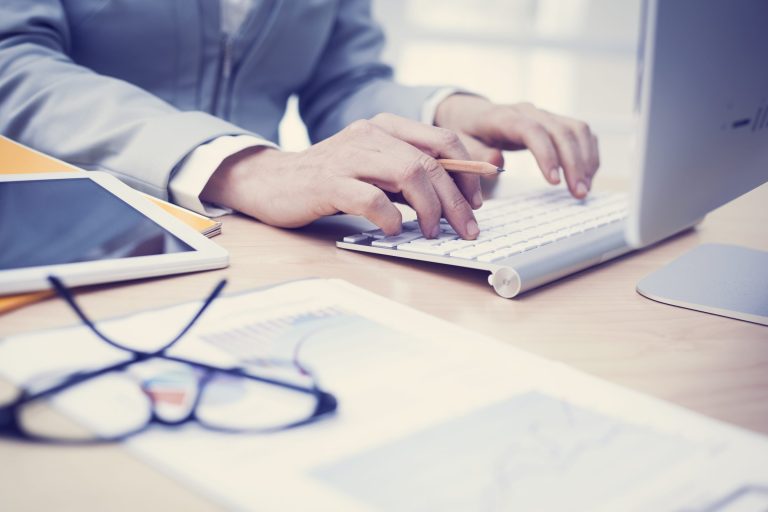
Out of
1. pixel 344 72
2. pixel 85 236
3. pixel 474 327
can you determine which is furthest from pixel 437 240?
pixel 344 72

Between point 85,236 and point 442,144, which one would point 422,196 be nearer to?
point 442,144

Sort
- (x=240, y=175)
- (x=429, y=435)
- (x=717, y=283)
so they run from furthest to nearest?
(x=240, y=175)
(x=717, y=283)
(x=429, y=435)

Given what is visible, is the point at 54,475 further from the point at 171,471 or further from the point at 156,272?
the point at 156,272

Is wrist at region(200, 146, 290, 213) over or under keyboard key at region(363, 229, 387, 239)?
over

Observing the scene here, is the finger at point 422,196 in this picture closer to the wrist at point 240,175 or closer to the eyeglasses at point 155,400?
the wrist at point 240,175

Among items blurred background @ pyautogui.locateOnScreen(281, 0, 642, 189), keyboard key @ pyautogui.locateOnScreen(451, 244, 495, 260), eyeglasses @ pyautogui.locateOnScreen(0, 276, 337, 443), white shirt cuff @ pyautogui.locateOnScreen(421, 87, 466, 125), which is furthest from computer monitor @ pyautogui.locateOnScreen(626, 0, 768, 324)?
blurred background @ pyautogui.locateOnScreen(281, 0, 642, 189)

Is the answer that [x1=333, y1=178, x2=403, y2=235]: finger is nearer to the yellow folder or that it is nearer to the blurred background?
the yellow folder

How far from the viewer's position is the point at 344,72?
1220 mm

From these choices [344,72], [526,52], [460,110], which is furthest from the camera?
[526,52]

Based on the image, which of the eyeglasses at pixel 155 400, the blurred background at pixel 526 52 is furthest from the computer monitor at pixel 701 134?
the blurred background at pixel 526 52

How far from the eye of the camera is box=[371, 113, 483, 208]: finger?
24.9 inches

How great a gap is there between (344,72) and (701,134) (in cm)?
83

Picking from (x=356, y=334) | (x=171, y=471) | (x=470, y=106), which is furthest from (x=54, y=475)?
(x=470, y=106)

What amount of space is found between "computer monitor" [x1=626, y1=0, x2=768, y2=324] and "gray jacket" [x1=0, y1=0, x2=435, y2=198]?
1.28 feet
